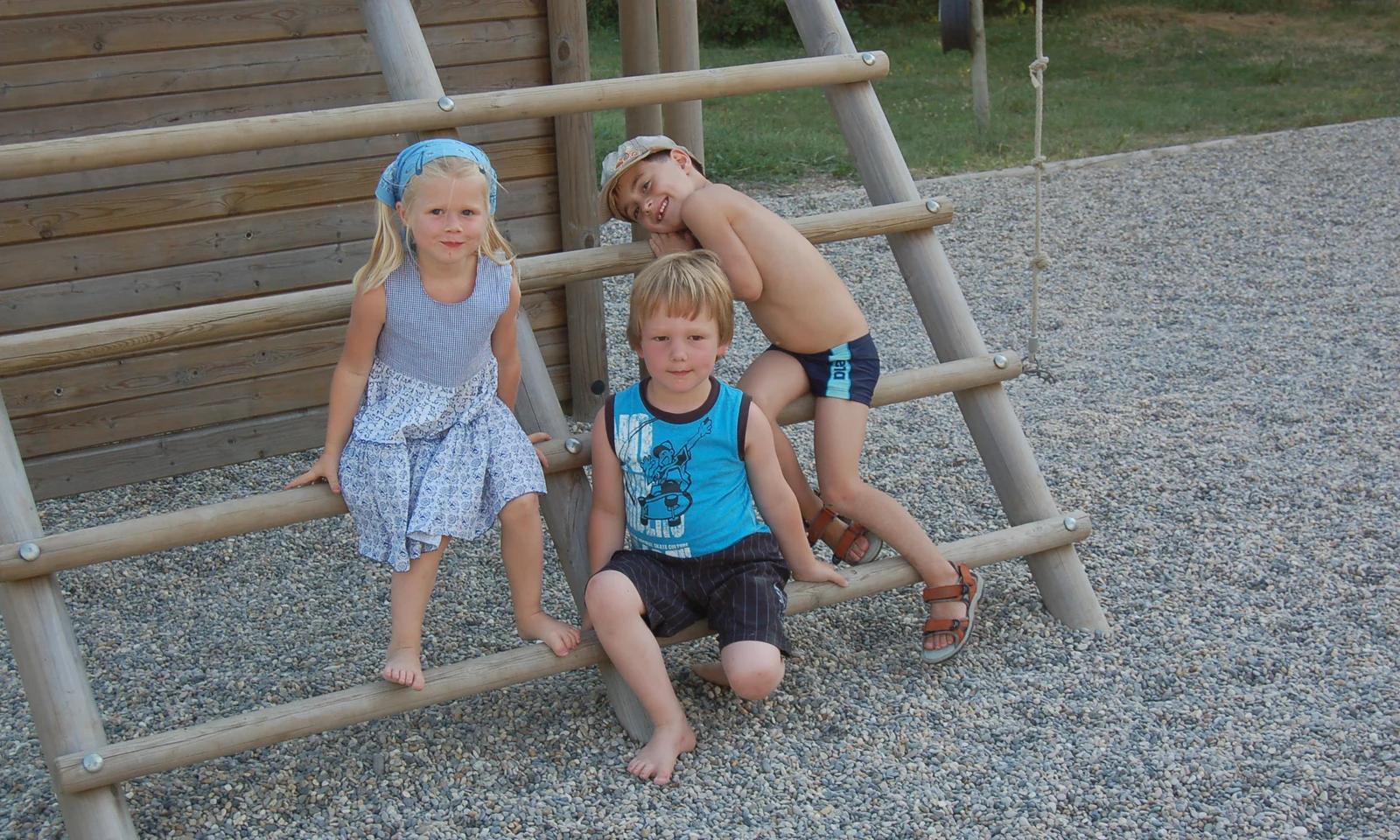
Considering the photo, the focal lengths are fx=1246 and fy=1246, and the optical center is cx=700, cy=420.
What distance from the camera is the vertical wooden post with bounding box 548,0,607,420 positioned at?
14.6 feet

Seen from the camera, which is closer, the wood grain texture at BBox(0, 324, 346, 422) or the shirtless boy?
the shirtless boy

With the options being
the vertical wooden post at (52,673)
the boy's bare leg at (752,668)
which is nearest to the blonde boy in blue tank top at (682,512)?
the boy's bare leg at (752,668)

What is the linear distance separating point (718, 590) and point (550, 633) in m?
0.36

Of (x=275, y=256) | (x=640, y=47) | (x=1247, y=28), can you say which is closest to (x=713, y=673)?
(x=275, y=256)

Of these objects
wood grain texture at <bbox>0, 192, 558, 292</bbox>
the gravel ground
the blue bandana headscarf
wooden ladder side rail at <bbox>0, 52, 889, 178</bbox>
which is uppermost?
wooden ladder side rail at <bbox>0, 52, 889, 178</bbox>

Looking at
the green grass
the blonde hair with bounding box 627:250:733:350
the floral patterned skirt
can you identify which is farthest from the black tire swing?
the floral patterned skirt

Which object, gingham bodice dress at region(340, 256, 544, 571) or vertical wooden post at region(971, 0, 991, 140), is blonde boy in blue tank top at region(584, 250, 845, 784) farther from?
vertical wooden post at region(971, 0, 991, 140)

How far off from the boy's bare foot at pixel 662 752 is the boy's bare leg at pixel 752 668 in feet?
0.47

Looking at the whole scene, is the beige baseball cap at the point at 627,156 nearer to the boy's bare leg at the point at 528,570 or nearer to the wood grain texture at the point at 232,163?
the boy's bare leg at the point at 528,570

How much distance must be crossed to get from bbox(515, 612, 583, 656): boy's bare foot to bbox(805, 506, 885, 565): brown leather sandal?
65cm

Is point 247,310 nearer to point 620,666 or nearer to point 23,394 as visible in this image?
point 620,666

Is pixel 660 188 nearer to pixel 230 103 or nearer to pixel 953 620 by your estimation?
pixel 953 620

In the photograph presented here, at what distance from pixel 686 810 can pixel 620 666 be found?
1.04 feet

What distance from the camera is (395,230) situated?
2496 mm
